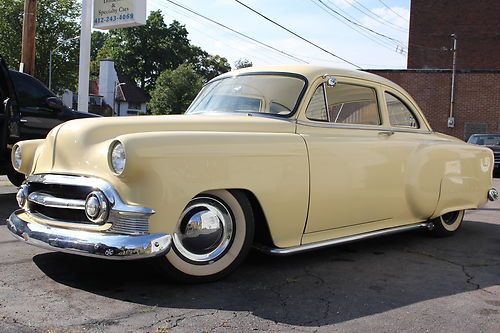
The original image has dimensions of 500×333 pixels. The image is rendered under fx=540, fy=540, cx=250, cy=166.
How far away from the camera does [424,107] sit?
2591 cm

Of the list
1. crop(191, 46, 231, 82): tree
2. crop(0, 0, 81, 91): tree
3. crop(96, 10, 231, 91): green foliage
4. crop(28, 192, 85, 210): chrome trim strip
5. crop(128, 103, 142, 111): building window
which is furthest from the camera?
crop(191, 46, 231, 82): tree

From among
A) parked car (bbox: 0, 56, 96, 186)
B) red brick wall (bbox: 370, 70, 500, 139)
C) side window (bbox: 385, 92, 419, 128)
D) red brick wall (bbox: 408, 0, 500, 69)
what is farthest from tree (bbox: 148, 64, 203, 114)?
side window (bbox: 385, 92, 419, 128)

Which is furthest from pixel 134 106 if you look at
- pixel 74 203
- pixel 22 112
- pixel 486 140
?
pixel 74 203

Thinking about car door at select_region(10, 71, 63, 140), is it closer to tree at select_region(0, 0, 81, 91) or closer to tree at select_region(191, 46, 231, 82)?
tree at select_region(0, 0, 81, 91)

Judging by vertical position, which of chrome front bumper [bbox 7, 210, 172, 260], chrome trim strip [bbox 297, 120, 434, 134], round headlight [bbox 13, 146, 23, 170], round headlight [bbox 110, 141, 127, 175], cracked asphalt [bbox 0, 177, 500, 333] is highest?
chrome trim strip [bbox 297, 120, 434, 134]

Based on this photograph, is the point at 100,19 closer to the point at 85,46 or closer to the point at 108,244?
the point at 85,46

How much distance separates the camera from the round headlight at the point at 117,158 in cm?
346

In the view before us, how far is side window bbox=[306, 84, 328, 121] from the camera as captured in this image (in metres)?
4.60

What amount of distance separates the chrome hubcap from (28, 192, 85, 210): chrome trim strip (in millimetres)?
687

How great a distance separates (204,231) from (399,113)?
2729 mm

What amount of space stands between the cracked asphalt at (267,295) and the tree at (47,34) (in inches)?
1573

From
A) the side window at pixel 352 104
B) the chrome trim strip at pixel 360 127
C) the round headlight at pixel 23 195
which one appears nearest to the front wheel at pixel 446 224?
the chrome trim strip at pixel 360 127

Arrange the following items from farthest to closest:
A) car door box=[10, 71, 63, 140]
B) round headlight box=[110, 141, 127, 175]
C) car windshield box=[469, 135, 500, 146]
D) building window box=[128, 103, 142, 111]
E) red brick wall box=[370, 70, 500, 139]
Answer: building window box=[128, 103, 142, 111] < red brick wall box=[370, 70, 500, 139] < car windshield box=[469, 135, 500, 146] < car door box=[10, 71, 63, 140] < round headlight box=[110, 141, 127, 175]

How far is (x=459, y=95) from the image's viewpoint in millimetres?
25359
